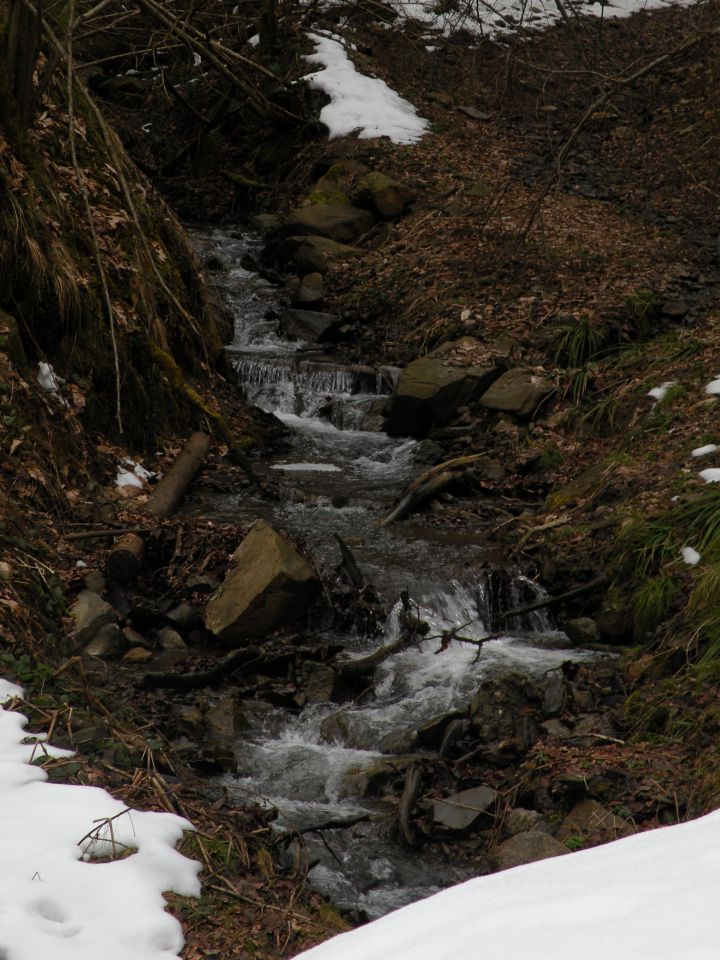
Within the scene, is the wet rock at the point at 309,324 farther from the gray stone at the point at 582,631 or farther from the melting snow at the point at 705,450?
the gray stone at the point at 582,631

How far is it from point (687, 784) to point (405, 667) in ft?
6.17

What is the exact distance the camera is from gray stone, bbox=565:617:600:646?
5609 mm

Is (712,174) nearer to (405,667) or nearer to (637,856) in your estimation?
(405,667)

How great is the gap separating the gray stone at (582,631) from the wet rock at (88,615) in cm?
266

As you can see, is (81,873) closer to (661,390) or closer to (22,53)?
(22,53)

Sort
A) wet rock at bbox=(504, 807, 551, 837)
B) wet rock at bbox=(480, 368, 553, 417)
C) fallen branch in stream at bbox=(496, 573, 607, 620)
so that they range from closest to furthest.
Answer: wet rock at bbox=(504, 807, 551, 837) → fallen branch in stream at bbox=(496, 573, 607, 620) → wet rock at bbox=(480, 368, 553, 417)

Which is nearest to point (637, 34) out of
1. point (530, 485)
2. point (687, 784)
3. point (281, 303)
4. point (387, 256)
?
point (387, 256)

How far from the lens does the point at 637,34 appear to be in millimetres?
15500

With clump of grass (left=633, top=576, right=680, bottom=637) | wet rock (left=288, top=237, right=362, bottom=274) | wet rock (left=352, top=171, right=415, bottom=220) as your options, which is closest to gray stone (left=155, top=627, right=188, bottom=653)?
clump of grass (left=633, top=576, right=680, bottom=637)

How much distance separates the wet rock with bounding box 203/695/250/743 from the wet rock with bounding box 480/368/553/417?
4.22 meters

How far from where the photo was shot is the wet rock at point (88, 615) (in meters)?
5.03

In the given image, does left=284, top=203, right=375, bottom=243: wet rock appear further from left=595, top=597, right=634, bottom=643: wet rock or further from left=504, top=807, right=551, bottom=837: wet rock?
left=504, top=807, right=551, bottom=837: wet rock

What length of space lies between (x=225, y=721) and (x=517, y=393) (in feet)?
14.7

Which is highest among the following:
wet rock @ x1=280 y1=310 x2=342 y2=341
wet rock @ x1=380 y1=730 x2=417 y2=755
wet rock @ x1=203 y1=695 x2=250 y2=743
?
wet rock @ x1=203 y1=695 x2=250 y2=743
